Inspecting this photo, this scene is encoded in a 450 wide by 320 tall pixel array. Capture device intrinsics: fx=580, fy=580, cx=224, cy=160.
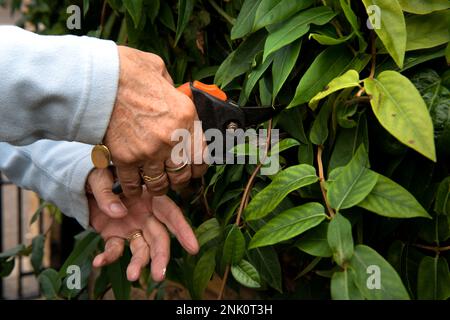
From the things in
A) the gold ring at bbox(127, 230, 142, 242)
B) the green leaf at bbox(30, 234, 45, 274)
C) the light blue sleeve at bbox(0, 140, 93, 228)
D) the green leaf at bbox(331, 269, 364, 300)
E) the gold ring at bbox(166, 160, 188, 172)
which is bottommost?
the green leaf at bbox(30, 234, 45, 274)

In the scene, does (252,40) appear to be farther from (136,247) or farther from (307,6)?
(136,247)

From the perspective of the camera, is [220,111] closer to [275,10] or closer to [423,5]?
[275,10]

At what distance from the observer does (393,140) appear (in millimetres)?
906

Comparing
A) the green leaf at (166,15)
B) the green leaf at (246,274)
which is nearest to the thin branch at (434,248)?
the green leaf at (246,274)

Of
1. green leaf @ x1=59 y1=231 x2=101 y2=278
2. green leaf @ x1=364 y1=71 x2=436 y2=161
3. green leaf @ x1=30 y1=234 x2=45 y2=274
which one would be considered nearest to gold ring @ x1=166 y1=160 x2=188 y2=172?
green leaf @ x1=364 y1=71 x2=436 y2=161

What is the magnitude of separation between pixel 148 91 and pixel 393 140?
0.41m

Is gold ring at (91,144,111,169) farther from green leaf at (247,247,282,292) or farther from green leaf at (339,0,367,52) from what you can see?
green leaf at (339,0,367,52)

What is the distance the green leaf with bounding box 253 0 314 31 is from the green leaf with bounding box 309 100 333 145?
164mm

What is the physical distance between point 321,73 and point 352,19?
10 centimetres

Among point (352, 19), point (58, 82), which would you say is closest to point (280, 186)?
point (352, 19)

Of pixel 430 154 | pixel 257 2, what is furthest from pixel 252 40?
pixel 430 154

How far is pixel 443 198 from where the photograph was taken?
2.88 feet

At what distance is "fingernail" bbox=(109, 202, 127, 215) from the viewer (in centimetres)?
117

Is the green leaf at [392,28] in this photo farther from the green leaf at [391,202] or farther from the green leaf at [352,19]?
the green leaf at [391,202]
